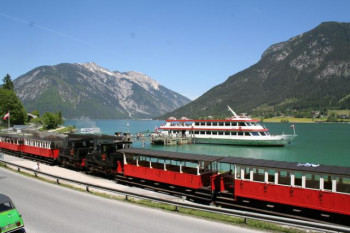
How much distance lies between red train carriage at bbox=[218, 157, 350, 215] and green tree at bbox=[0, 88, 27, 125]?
333 ft

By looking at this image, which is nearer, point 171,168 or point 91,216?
point 91,216

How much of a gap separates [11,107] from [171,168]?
96752 millimetres

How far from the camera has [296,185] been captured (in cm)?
1595

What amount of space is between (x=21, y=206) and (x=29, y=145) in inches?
1187

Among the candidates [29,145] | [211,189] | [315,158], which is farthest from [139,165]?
[315,158]

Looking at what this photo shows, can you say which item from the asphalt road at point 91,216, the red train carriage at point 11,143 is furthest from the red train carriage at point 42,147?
the asphalt road at point 91,216

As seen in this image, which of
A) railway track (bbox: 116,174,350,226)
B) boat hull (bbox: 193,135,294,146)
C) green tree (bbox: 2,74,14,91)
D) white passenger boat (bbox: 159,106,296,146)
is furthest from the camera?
green tree (bbox: 2,74,14,91)

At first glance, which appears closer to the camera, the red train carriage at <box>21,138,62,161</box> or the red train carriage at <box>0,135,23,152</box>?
the red train carriage at <box>21,138,62,161</box>

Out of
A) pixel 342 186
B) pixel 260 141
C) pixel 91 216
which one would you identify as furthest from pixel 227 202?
pixel 260 141

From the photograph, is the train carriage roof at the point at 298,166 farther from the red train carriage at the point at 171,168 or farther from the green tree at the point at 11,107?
the green tree at the point at 11,107

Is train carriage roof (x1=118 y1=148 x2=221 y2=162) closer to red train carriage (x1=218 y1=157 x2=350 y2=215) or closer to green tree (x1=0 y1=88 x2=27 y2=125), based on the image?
red train carriage (x1=218 y1=157 x2=350 y2=215)

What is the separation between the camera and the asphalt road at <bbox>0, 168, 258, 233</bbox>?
1289 centimetres

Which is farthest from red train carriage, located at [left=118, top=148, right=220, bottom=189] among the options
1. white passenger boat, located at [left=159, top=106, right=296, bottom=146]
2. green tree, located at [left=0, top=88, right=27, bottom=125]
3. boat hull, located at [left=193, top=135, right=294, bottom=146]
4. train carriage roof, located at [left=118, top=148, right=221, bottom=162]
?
green tree, located at [left=0, top=88, right=27, bottom=125]

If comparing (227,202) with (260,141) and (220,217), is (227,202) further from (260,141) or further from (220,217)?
(260,141)
